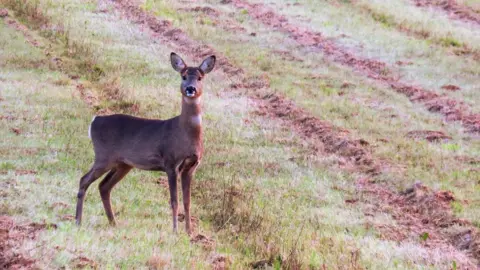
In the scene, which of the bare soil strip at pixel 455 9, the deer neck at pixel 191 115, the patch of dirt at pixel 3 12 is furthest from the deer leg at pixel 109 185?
the bare soil strip at pixel 455 9

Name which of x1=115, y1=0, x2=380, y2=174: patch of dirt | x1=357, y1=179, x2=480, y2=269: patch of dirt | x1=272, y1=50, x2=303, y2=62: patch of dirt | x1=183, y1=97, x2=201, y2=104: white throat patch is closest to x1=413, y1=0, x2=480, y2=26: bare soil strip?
x1=272, y1=50, x2=303, y2=62: patch of dirt

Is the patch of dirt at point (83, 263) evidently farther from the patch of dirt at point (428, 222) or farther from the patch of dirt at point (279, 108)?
the patch of dirt at point (279, 108)

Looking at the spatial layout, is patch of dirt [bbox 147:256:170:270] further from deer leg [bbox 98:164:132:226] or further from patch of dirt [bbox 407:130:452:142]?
patch of dirt [bbox 407:130:452:142]

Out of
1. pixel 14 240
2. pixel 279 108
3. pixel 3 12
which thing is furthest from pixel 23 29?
pixel 14 240

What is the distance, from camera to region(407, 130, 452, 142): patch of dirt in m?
18.4

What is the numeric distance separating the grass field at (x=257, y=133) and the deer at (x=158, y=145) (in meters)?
0.49

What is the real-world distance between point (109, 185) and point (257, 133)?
7102 mm

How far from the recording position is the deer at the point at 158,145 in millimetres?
10945

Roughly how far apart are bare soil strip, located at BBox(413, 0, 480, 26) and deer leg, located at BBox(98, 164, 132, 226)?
2357 centimetres

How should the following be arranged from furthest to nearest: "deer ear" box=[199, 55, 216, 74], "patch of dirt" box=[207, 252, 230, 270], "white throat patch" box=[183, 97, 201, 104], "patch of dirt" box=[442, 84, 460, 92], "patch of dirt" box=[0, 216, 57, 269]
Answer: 1. "patch of dirt" box=[442, 84, 460, 92]
2. "deer ear" box=[199, 55, 216, 74]
3. "white throat patch" box=[183, 97, 201, 104]
4. "patch of dirt" box=[207, 252, 230, 270]
5. "patch of dirt" box=[0, 216, 57, 269]

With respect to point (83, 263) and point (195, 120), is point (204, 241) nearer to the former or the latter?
point (195, 120)

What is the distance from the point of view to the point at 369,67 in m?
25.8

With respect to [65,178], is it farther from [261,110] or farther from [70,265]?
[261,110]

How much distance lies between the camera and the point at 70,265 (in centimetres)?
826
